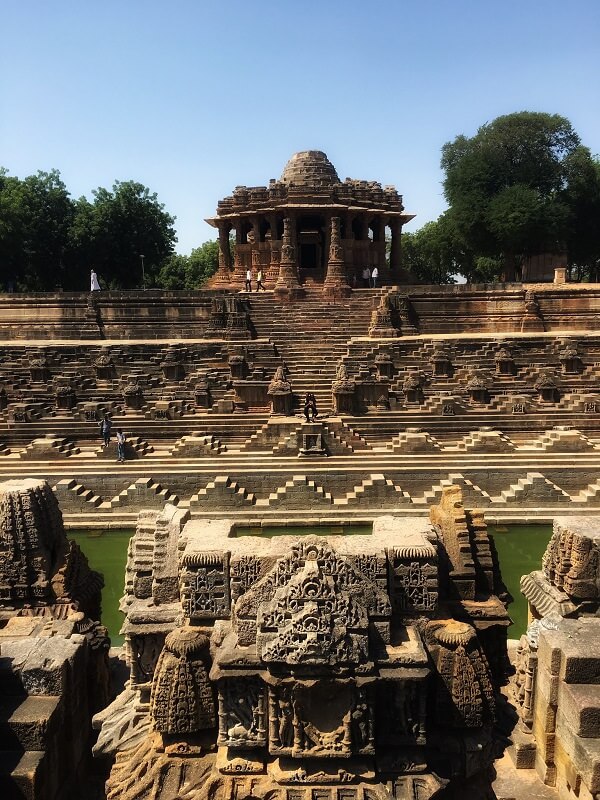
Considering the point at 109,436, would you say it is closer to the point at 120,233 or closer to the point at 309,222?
the point at 309,222

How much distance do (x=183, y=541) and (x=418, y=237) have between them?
165 ft

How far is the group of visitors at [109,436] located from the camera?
13.9 metres

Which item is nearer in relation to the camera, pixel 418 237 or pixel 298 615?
pixel 298 615

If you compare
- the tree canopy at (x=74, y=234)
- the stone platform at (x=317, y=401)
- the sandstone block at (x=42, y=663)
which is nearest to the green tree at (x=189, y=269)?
the tree canopy at (x=74, y=234)

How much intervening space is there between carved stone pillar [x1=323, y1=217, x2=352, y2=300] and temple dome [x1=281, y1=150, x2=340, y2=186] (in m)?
3.20

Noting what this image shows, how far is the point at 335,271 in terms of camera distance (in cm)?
2412

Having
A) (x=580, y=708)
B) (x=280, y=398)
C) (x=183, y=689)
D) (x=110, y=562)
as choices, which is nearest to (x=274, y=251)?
(x=280, y=398)

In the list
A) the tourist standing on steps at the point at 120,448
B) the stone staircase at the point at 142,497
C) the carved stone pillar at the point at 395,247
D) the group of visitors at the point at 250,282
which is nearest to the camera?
the stone staircase at the point at 142,497

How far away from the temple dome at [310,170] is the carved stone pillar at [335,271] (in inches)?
126

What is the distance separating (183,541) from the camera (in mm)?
4637

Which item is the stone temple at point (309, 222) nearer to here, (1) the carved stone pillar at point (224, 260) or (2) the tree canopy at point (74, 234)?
(1) the carved stone pillar at point (224, 260)

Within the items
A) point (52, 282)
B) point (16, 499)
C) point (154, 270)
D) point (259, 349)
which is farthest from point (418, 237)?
point (16, 499)

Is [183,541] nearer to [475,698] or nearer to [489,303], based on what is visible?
[475,698]

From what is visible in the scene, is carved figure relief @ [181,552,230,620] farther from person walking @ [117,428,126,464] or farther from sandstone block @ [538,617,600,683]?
person walking @ [117,428,126,464]
